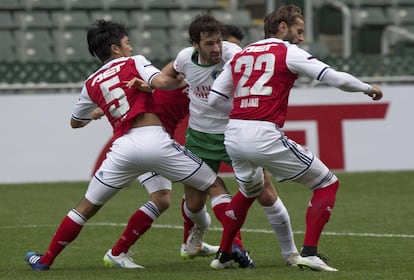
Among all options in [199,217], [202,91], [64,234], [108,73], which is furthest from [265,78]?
[64,234]

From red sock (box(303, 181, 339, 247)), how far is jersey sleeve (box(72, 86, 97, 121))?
6.27 feet

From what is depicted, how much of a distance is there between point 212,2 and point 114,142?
1335 cm

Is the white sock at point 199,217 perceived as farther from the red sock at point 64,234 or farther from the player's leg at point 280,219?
the red sock at point 64,234

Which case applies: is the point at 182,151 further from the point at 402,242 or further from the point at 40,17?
the point at 40,17

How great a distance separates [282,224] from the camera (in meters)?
8.41

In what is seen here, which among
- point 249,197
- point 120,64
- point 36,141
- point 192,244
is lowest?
point 36,141

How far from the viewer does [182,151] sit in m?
8.32

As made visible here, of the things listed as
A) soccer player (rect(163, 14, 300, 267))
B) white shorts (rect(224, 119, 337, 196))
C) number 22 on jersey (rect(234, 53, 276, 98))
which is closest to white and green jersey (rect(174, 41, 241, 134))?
soccer player (rect(163, 14, 300, 267))

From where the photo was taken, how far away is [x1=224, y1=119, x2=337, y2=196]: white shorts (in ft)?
25.6

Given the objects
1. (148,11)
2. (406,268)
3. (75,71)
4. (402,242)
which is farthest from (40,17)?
(406,268)

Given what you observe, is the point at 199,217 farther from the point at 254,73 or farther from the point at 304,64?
the point at 304,64

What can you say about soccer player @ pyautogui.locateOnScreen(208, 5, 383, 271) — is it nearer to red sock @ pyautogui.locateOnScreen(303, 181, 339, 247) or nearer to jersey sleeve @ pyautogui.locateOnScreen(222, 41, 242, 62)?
red sock @ pyautogui.locateOnScreen(303, 181, 339, 247)

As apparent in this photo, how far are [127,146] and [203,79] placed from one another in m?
0.80

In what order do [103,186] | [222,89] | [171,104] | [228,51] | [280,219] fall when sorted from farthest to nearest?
1. [171,104]
2. [228,51]
3. [280,219]
4. [103,186]
5. [222,89]
